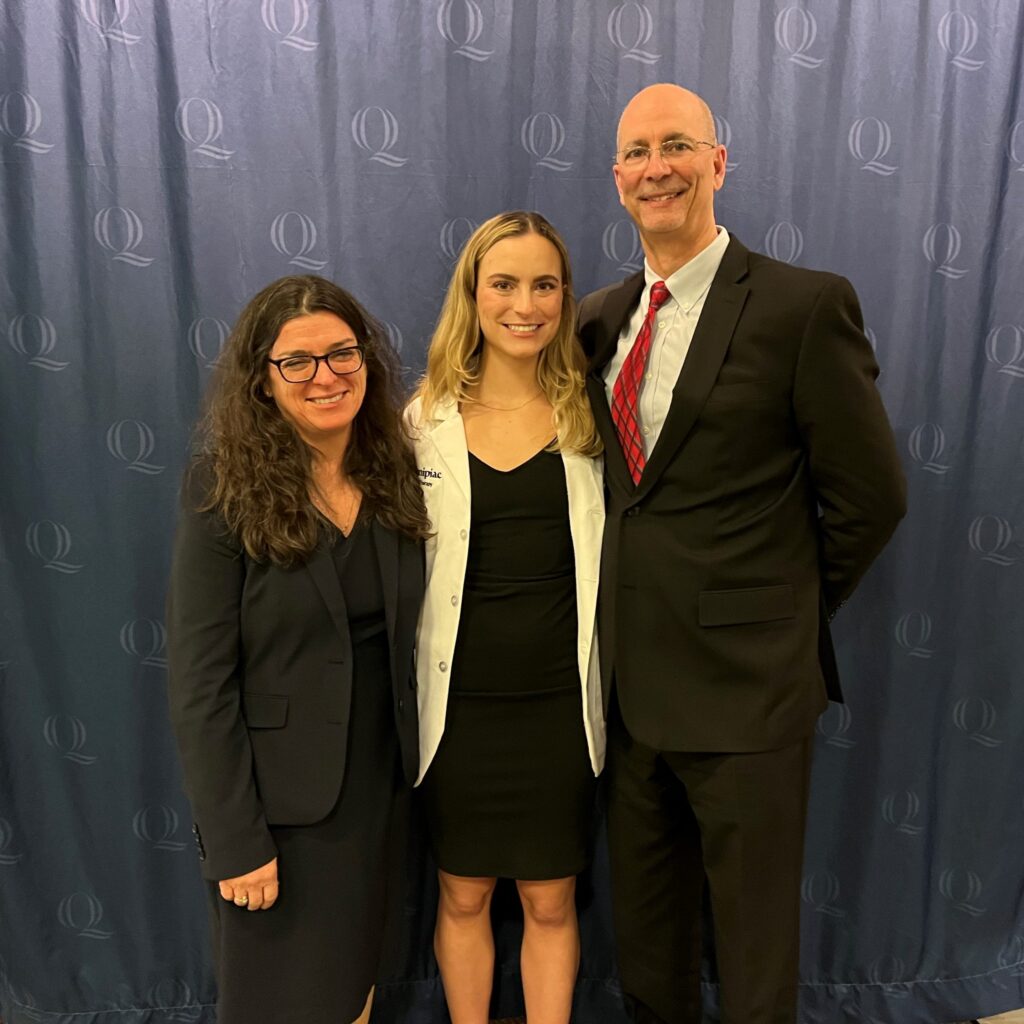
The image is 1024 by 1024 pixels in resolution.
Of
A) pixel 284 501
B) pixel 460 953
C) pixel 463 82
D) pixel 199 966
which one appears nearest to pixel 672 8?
pixel 463 82

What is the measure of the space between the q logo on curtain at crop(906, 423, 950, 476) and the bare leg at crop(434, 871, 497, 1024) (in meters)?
1.40

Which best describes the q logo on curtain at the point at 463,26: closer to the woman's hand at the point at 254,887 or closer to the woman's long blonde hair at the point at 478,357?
the woman's long blonde hair at the point at 478,357

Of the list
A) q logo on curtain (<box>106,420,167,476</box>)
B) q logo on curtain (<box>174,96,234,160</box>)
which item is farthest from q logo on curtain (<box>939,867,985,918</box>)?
q logo on curtain (<box>174,96,234,160</box>)

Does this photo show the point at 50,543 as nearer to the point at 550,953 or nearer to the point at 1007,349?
the point at 550,953

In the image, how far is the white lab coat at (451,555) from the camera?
175cm

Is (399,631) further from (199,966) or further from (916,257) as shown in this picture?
(916,257)

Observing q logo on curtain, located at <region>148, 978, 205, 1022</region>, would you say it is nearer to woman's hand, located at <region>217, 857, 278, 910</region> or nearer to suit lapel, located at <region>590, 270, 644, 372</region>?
woman's hand, located at <region>217, 857, 278, 910</region>

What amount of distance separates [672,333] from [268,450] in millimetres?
768

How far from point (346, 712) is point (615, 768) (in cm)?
66

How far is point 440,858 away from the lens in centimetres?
193

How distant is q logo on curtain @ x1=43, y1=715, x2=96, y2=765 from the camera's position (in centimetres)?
220

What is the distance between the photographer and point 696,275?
67.4 inches

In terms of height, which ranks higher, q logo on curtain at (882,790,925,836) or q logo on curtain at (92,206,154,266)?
q logo on curtain at (92,206,154,266)

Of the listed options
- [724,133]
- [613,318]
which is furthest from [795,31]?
[613,318]
